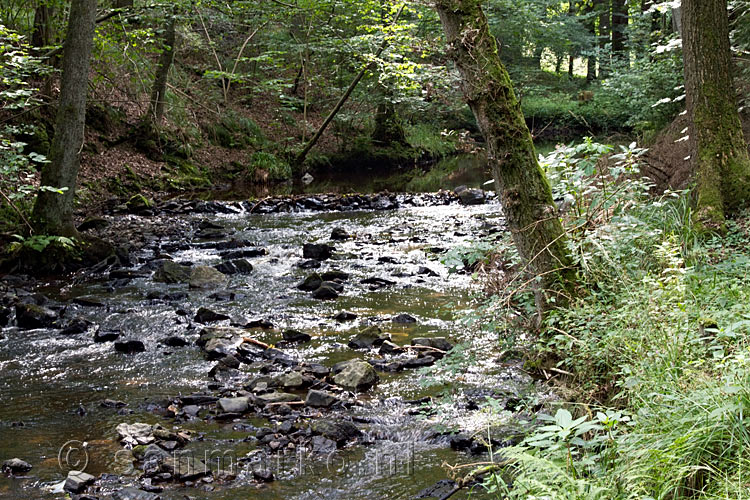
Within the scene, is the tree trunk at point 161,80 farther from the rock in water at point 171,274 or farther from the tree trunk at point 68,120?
the rock in water at point 171,274

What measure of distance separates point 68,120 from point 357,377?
688cm

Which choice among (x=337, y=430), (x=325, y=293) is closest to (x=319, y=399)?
(x=337, y=430)

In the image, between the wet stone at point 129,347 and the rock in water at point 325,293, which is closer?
the wet stone at point 129,347

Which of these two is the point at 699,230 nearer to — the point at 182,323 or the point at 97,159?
Result: the point at 182,323

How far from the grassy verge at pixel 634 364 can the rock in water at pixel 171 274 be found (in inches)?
232

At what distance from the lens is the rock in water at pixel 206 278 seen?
9164 millimetres

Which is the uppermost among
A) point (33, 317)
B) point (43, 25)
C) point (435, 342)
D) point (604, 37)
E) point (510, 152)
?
point (604, 37)

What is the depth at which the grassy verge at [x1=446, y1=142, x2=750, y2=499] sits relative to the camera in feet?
8.28

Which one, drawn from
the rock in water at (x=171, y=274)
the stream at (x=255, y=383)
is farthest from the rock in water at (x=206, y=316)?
the rock in water at (x=171, y=274)

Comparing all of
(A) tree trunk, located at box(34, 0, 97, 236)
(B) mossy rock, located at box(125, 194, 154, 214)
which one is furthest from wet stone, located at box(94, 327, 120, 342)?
(B) mossy rock, located at box(125, 194, 154, 214)

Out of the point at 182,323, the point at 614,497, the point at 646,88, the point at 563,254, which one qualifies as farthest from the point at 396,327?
the point at 646,88

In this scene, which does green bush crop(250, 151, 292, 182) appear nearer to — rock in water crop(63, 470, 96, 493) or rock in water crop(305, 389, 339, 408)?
rock in water crop(305, 389, 339, 408)

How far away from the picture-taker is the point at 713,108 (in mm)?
6898

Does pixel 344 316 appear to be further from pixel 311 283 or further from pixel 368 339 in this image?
pixel 311 283
